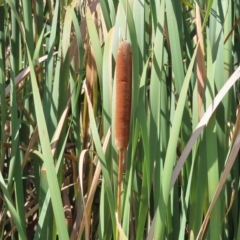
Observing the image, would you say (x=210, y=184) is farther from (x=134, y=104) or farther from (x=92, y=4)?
(x=92, y=4)

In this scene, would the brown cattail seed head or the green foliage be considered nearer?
the brown cattail seed head

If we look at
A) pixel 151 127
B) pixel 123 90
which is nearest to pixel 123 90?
pixel 123 90

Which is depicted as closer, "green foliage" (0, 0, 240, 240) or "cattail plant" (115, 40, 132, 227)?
"cattail plant" (115, 40, 132, 227)

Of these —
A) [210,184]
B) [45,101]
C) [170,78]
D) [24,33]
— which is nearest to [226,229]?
[210,184]

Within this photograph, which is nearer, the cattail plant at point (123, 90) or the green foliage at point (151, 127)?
the cattail plant at point (123, 90)

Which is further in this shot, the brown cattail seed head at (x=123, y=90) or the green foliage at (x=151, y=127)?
the green foliage at (x=151, y=127)

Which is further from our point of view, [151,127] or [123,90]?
[151,127]

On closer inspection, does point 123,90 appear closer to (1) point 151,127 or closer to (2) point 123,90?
(2) point 123,90

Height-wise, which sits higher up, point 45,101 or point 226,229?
point 45,101
